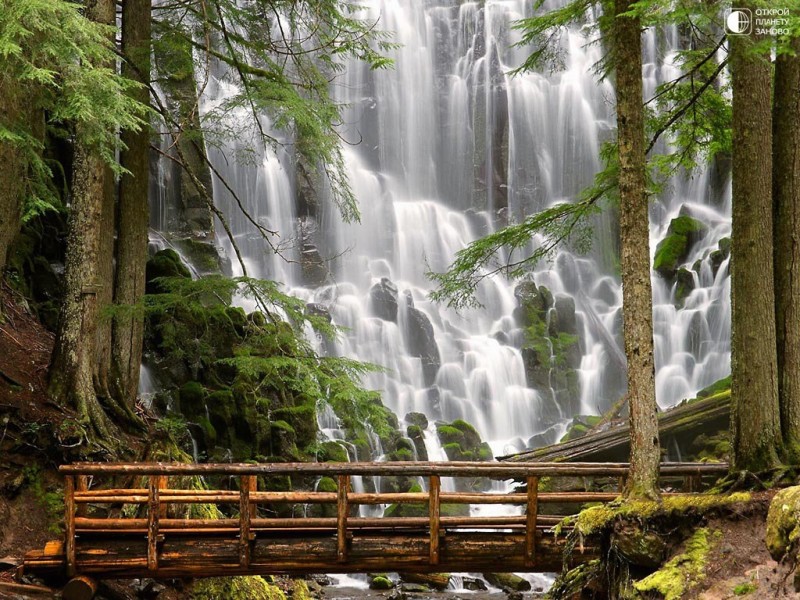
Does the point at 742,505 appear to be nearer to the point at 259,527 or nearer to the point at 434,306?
the point at 259,527

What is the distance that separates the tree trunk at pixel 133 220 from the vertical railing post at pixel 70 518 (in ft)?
8.75

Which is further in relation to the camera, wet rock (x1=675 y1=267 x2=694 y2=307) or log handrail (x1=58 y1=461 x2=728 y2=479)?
wet rock (x1=675 y1=267 x2=694 y2=307)

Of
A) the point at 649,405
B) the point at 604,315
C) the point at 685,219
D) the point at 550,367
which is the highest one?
the point at 685,219

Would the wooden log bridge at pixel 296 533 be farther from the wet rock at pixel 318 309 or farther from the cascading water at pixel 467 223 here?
the wet rock at pixel 318 309

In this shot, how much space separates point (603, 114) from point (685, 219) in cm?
951

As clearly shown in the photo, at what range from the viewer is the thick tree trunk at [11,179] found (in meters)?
8.13

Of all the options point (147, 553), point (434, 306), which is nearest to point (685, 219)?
point (434, 306)

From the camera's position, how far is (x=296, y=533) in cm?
784

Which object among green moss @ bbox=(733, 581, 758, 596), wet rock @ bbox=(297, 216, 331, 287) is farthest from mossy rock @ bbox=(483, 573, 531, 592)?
wet rock @ bbox=(297, 216, 331, 287)

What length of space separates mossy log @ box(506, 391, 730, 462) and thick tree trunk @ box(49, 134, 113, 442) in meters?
7.01

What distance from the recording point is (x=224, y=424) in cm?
1345

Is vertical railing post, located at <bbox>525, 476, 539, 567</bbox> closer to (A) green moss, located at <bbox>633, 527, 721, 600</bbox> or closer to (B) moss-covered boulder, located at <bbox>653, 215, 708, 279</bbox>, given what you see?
(A) green moss, located at <bbox>633, 527, 721, 600</bbox>

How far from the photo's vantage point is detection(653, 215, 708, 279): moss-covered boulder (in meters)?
25.6

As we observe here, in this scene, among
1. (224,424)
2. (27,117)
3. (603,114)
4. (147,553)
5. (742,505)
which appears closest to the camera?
(742,505)
